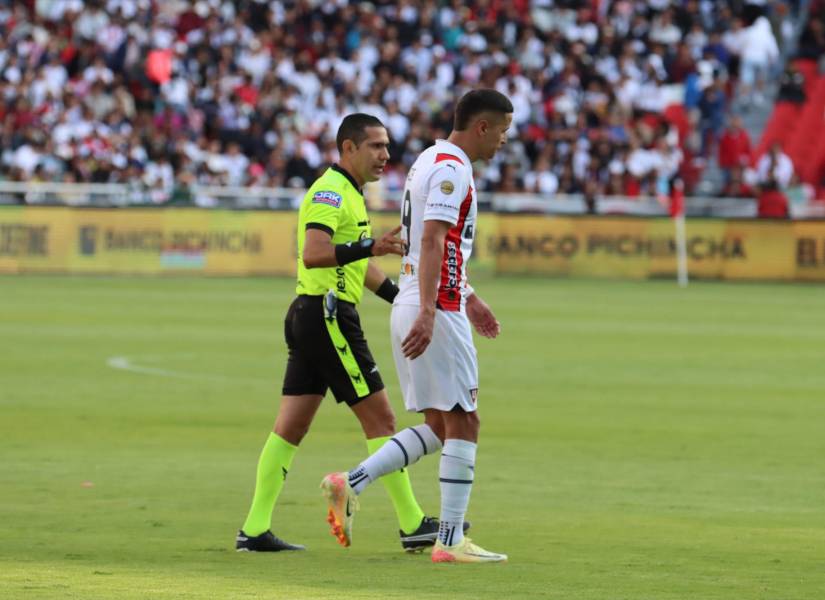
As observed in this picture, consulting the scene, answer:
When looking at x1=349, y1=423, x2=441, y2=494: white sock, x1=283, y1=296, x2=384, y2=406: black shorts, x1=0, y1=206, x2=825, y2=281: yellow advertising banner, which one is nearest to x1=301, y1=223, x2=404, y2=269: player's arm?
x1=283, y1=296, x2=384, y2=406: black shorts

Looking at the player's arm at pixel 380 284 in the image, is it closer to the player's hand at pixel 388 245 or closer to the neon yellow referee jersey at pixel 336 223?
the neon yellow referee jersey at pixel 336 223

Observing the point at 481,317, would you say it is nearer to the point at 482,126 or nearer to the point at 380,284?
the point at 380,284

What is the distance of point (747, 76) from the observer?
44.2 meters

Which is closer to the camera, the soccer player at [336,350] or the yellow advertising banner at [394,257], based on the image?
the soccer player at [336,350]

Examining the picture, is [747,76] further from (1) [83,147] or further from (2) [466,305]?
(2) [466,305]

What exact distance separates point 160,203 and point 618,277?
30.4 feet

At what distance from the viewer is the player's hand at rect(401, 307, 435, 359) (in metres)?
8.48

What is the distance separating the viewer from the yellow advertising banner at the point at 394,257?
35875 millimetres

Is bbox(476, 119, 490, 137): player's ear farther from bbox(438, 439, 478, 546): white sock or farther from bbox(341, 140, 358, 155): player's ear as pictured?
bbox(438, 439, 478, 546): white sock

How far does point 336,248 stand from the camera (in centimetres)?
902

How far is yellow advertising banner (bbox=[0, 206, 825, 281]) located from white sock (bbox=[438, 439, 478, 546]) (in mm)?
26847

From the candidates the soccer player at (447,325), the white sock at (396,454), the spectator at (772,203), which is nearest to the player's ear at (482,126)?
the soccer player at (447,325)

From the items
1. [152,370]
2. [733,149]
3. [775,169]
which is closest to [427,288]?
[152,370]

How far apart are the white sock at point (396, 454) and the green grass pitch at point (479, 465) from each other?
413 mm
